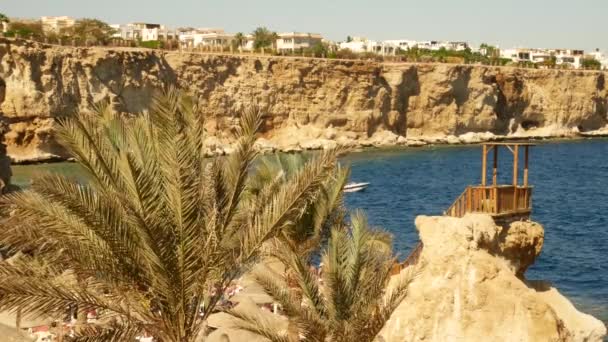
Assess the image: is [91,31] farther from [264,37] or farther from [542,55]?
[542,55]

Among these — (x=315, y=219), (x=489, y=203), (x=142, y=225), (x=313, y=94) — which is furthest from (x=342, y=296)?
(x=313, y=94)

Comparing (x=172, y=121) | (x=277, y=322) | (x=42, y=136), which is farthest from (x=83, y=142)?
(x=42, y=136)

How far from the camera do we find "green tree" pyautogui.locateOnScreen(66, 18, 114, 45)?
67.0 meters

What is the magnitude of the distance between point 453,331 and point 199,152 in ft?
23.8

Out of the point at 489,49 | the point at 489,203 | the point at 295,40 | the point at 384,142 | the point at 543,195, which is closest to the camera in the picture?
the point at 489,203

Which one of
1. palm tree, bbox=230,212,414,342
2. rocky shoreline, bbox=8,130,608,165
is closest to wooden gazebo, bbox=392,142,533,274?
palm tree, bbox=230,212,414,342

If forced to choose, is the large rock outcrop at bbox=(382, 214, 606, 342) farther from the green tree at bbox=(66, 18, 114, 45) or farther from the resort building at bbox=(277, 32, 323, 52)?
the resort building at bbox=(277, 32, 323, 52)

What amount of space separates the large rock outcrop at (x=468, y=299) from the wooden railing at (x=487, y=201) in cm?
92

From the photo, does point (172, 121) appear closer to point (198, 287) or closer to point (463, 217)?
point (198, 287)

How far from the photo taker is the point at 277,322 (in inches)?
598

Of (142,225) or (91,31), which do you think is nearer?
(142,225)

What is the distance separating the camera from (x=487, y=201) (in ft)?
53.8

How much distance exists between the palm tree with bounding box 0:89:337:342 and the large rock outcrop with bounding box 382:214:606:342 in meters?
6.28

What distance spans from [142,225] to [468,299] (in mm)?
7801
